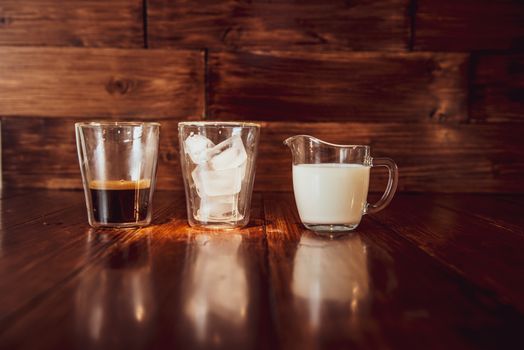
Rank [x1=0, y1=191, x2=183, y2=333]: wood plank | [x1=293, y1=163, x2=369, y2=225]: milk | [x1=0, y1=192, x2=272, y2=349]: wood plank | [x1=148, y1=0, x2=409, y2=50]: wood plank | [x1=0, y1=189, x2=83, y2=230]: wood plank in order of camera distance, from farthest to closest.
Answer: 1. [x1=148, y1=0, x2=409, y2=50]: wood plank
2. [x1=0, y1=189, x2=83, y2=230]: wood plank
3. [x1=293, y1=163, x2=369, y2=225]: milk
4. [x1=0, y1=191, x2=183, y2=333]: wood plank
5. [x1=0, y1=192, x2=272, y2=349]: wood plank

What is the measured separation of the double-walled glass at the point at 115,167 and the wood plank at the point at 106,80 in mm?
795

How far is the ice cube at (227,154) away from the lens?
2.85ft

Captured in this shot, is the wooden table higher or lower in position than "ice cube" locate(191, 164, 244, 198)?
lower

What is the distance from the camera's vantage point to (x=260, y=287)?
53 centimetres

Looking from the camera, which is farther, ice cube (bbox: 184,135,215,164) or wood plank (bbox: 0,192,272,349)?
ice cube (bbox: 184,135,215,164)

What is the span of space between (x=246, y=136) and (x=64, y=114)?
102 cm

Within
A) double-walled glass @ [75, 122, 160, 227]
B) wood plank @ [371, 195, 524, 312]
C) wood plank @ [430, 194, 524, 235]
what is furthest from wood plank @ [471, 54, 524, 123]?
double-walled glass @ [75, 122, 160, 227]

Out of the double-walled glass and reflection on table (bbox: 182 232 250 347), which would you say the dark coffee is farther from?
reflection on table (bbox: 182 232 250 347)

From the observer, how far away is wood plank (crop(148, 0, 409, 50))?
1.66 meters

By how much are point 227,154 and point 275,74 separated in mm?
860

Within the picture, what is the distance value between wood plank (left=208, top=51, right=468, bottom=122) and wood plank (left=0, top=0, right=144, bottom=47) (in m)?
0.29

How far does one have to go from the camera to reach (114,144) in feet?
2.91

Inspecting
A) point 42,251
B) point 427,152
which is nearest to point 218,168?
point 42,251

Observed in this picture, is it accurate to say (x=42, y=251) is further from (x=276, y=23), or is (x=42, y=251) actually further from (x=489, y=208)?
(x=276, y=23)
